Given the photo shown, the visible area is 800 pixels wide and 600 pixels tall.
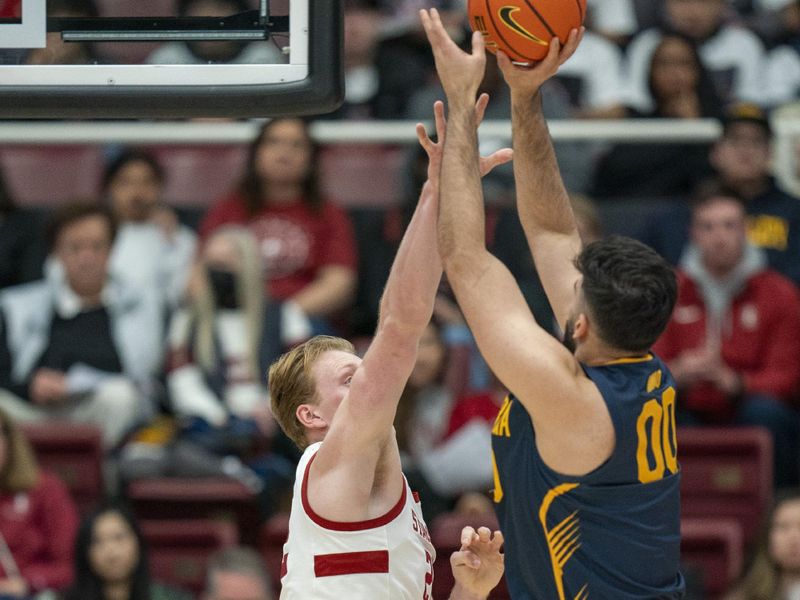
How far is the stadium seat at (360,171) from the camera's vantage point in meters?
8.66

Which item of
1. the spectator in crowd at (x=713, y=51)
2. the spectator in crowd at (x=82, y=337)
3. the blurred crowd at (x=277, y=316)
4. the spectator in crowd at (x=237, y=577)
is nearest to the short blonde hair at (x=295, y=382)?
the spectator in crowd at (x=237, y=577)

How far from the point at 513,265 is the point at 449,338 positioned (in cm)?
51

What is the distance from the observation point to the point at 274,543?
23.1 feet

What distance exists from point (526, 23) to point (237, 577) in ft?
11.0

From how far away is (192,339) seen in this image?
24.4 feet

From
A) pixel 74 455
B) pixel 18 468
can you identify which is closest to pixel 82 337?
pixel 74 455

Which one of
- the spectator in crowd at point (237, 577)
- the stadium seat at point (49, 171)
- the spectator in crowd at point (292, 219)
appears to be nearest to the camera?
the spectator in crowd at point (237, 577)

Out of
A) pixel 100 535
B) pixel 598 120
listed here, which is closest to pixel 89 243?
pixel 100 535

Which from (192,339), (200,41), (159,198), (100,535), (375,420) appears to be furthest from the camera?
(159,198)

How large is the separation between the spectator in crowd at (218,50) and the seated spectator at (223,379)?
8.69 feet

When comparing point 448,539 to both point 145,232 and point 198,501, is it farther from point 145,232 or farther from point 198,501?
point 145,232

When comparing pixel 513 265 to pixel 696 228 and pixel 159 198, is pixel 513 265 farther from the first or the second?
pixel 159 198

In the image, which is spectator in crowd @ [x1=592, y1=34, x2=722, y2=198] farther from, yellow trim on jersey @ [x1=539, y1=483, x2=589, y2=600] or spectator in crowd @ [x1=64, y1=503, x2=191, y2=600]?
Result: yellow trim on jersey @ [x1=539, y1=483, x2=589, y2=600]

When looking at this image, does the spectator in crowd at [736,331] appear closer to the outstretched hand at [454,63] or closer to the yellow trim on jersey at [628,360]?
the yellow trim on jersey at [628,360]
